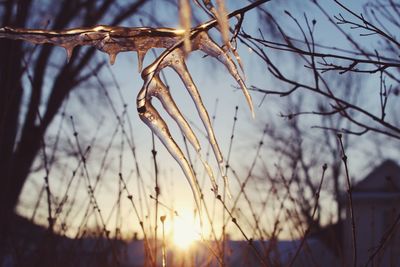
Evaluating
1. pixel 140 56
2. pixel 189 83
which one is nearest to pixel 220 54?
pixel 189 83

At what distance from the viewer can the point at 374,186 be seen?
21562mm

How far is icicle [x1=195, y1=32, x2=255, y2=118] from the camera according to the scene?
1.82m

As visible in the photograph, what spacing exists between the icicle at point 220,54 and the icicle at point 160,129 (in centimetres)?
27

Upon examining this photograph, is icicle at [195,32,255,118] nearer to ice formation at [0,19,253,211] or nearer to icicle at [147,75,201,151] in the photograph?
ice formation at [0,19,253,211]

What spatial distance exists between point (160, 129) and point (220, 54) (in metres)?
0.32

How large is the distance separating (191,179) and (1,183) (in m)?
7.26

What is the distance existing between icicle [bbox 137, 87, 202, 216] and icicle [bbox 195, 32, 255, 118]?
0.27m

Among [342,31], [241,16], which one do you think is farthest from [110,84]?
[241,16]

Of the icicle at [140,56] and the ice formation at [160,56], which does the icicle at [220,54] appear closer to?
the ice formation at [160,56]

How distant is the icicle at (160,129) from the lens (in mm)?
1693

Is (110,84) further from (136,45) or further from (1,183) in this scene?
(136,45)

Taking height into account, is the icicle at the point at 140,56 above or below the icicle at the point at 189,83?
above

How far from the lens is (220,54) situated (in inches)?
72.6

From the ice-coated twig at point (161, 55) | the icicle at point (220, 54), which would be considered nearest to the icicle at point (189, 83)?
the ice-coated twig at point (161, 55)
